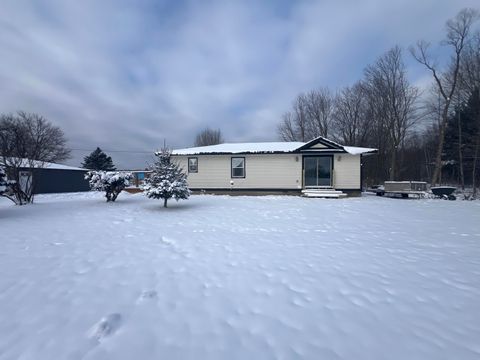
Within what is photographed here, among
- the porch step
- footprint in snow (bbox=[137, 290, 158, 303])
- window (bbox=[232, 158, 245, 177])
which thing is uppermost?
window (bbox=[232, 158, 245, 177])

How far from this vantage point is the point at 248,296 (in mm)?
2973

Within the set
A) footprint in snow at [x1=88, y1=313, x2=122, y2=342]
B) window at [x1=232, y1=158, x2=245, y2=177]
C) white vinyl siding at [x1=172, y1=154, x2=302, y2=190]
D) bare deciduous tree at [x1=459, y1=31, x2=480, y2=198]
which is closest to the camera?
footprint in snow at [x1=88, y1=313, x2=122, y2=342]

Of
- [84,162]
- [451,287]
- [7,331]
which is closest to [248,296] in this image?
[7,331]

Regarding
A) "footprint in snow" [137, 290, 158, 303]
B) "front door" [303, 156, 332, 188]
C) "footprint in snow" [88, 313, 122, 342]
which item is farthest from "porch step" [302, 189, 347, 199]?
"footprint in snow" [88, 313, 122, 342]

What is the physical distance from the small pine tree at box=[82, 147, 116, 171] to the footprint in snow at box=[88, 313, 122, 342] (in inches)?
1859

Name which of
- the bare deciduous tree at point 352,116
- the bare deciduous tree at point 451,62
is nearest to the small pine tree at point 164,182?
the bare deciduous tree at point 451,62

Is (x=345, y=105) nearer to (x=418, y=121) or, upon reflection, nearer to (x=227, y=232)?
(x=418, y=121)

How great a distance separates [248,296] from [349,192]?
14.1m

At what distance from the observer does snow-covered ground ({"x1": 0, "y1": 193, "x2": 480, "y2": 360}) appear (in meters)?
2.12

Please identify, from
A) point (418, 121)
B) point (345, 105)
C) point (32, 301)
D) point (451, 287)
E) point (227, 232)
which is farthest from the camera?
point (345, 105)

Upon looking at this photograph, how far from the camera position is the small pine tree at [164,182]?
31.3 feet

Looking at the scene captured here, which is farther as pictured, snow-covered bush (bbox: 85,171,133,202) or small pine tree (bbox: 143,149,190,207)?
snow-covered bush (bbox: 85,171,133,202)

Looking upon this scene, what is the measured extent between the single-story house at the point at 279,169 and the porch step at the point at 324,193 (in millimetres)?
58

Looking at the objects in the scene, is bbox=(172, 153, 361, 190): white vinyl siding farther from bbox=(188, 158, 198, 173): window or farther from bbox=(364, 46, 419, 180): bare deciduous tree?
bbox=(364, 46, 419, 180): bare deciduous tree
